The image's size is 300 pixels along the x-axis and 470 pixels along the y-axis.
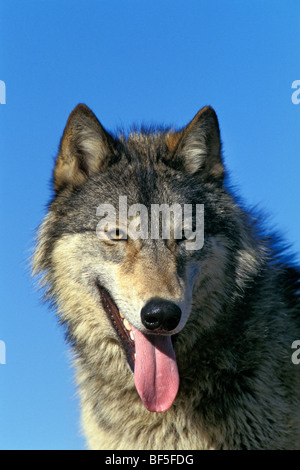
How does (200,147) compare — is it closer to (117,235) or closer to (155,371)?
(117,235)

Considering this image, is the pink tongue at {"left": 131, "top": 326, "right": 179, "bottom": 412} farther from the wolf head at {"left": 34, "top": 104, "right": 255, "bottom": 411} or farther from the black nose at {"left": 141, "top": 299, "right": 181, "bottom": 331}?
the black nose at {"left": 141, "top": 299, "right": 181, "bottom": 331}

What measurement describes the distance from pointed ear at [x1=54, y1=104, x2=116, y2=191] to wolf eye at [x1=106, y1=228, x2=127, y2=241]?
849 millimetres

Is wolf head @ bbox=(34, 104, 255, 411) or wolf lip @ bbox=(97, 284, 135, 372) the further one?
wolf lip @ bbox=(97, 284, 135, 372)

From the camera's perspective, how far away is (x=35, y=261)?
6.44 metres

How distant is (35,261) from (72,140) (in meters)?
1.31

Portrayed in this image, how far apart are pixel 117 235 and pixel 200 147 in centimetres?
137

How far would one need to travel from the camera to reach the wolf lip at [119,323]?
5.59 meters

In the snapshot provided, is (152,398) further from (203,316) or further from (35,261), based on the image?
(35,261)

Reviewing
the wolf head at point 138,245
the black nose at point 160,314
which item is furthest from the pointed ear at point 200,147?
the black nose at point 160,314

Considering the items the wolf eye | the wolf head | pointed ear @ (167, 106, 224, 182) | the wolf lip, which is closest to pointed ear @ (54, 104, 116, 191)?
the wolf head

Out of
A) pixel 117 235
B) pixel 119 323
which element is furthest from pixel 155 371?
pixel 117 235

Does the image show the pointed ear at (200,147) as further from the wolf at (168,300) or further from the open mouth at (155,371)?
the open mouth at (155,371)

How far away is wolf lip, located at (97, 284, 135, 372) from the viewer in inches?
220
